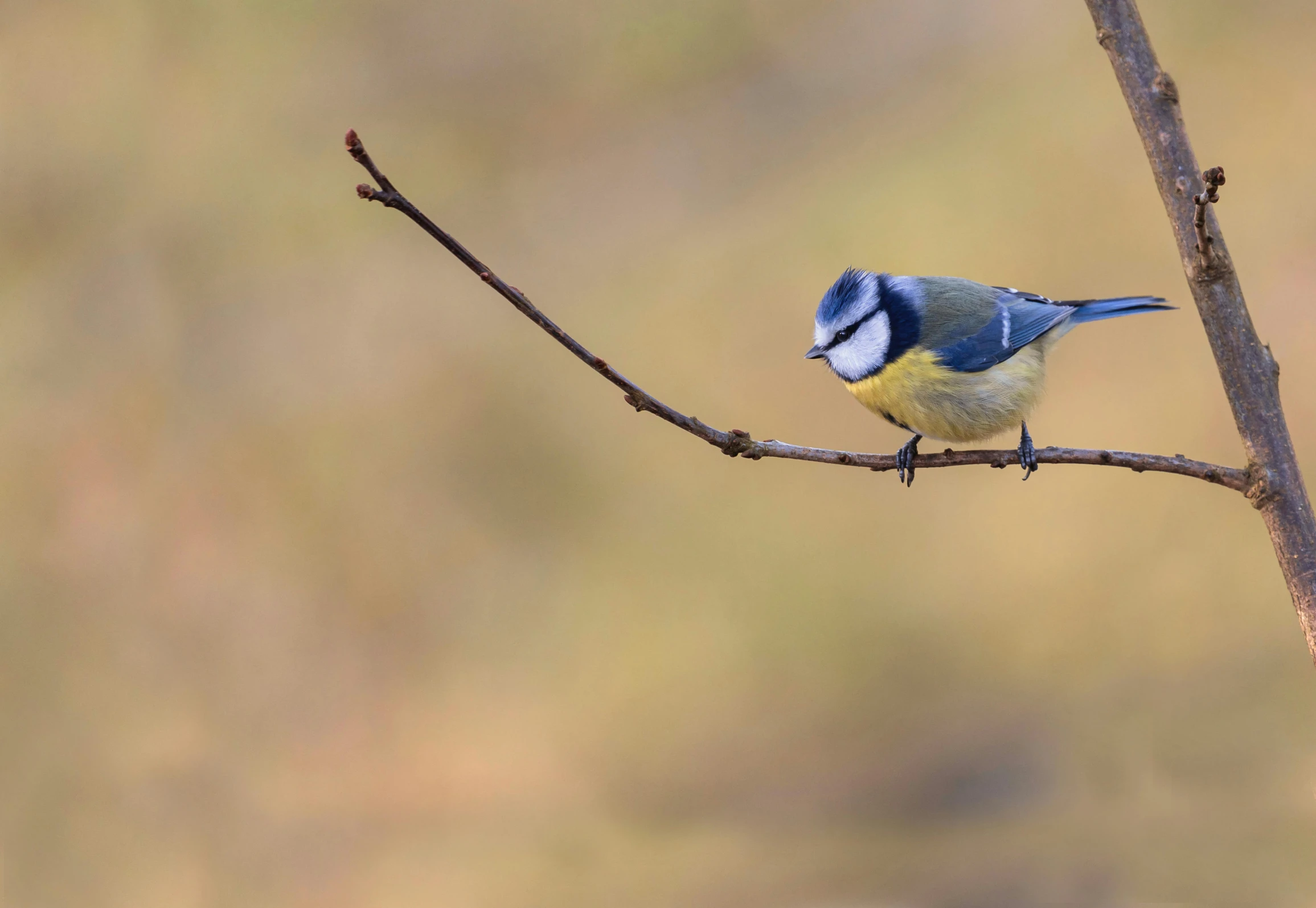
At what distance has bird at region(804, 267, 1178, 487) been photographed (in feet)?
3.20

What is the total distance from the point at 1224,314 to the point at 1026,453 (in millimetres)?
200

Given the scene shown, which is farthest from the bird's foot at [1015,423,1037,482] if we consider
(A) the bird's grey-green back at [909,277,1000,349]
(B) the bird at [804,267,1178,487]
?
(A) the bird's grey-green back at [909,277,1000,349]

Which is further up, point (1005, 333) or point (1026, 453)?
point (1005, 333)

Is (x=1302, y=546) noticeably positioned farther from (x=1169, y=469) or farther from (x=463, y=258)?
(x=463, y=258)

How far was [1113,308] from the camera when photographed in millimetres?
1129

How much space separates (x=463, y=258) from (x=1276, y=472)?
61 centimetres

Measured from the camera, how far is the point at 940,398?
1010 mm

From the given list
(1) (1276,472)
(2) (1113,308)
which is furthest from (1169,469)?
(2) (1113,308)

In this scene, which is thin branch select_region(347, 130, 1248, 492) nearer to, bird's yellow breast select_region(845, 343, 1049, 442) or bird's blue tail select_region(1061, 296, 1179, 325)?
bird's yellow breast select_region(845, 343, 1049, 442)

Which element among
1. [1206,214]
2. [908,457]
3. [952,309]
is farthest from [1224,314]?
[952,309]

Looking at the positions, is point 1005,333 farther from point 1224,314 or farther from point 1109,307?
point 1224,314

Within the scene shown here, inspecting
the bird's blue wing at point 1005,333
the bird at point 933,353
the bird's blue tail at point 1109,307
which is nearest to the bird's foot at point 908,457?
the bird at point 933,353

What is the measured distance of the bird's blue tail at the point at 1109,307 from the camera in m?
1.08

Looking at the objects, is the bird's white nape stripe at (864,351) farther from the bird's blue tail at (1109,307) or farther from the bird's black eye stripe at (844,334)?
the bird's blue tail at (1109,307)
